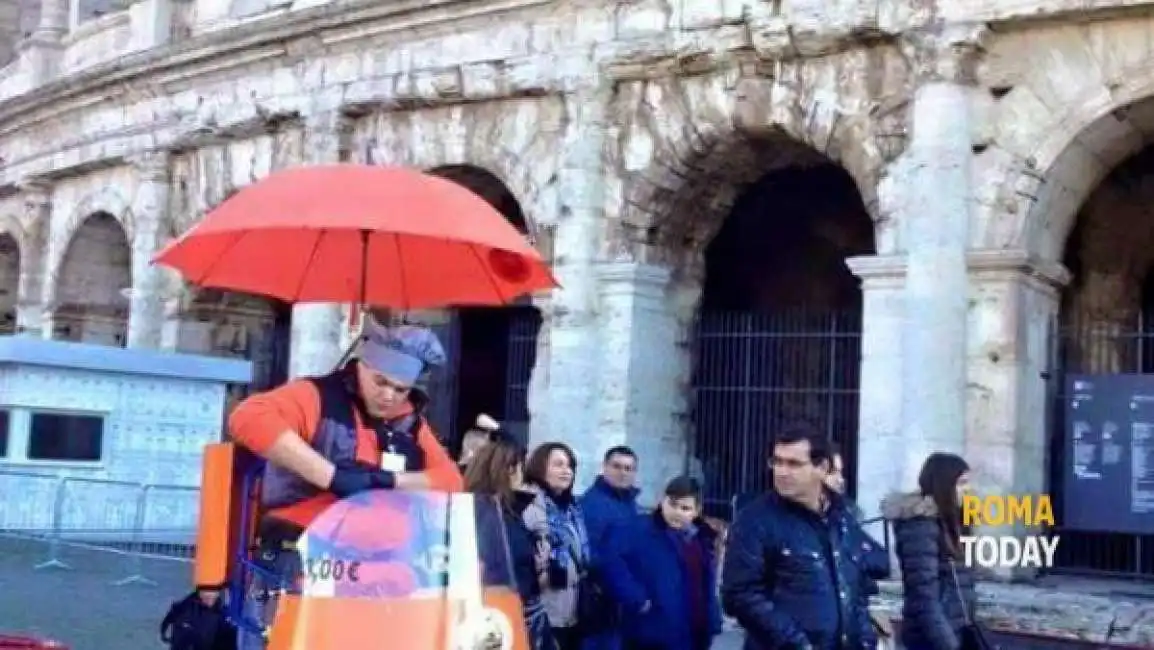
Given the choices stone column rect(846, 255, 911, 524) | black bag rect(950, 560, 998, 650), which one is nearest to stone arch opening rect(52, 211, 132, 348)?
stone column rect(846, 255, 911, 524)

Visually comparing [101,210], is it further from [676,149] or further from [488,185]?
[676,149]

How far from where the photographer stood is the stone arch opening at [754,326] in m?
13.5

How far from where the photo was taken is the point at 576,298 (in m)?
13.1

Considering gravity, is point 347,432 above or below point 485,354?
below

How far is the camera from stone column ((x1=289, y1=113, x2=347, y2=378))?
49.4 ft

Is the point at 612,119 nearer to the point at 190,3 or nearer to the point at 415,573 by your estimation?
the point at 190,3

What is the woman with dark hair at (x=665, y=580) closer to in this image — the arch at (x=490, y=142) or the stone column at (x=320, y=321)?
the arch at (x=490, y=142)

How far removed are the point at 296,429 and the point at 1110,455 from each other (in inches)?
324

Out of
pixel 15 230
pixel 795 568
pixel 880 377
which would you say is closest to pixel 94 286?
pixel 15 230

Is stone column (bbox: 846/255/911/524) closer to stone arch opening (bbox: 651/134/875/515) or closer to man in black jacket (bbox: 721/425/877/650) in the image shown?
stone arch opening (bbox: 651/134/875/515)

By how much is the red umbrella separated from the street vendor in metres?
0.35

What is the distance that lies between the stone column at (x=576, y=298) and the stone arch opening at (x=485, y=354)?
0.68m

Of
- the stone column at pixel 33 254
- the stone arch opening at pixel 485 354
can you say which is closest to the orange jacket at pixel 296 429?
the stone arch opening at pixel 485 354

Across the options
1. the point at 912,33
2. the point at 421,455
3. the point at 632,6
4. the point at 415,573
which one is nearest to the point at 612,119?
the point at 632,6
